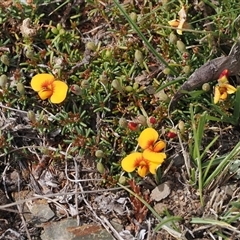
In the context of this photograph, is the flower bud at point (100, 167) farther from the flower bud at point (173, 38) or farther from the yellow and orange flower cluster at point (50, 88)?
the flower bud at point (173, 38)

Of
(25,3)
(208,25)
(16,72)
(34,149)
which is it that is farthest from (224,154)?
(25,3)

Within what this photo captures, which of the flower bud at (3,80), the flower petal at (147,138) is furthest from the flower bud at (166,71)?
the flower bud at (3,80)

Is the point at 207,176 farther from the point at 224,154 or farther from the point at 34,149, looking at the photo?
the point at 34,149

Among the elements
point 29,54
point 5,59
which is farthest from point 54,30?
point 5,59

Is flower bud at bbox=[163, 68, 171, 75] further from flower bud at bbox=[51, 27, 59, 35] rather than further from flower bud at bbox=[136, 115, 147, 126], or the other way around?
flower bud at bbox=[51, 27, 59, 35]

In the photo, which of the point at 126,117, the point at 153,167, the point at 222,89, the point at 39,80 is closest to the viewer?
the point at 153,167

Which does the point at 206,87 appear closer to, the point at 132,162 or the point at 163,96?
the point at 163,96

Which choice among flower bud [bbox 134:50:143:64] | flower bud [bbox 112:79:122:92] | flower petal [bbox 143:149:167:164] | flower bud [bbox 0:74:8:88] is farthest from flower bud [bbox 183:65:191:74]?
flower bud [bbox 0:74:8:88]
